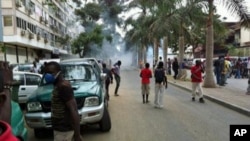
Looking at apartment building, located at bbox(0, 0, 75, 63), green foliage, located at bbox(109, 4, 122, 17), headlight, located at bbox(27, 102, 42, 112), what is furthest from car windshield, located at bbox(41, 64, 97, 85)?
green foliage, located at bbox(109, 4, 122, 17)

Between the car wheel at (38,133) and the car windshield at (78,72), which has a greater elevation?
the car windshield at (78,72)

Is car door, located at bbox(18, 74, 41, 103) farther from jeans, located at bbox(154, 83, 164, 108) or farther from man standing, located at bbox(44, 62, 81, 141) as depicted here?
man standing, located at bbox(44, 62, 81, 141)

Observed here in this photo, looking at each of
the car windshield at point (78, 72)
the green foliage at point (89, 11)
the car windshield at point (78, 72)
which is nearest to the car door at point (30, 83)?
the car windshield at point (78, 72)

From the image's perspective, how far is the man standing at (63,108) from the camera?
5.09 metres

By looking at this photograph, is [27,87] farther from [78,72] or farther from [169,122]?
[169,122]

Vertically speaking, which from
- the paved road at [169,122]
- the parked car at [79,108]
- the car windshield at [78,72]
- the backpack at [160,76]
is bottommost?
the paved road at [169,122]

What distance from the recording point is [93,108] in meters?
8.68

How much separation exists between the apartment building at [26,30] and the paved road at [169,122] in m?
15.5

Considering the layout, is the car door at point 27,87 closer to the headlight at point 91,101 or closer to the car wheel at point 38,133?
the car wheel at point 38,133

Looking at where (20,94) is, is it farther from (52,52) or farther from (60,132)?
(52,52)

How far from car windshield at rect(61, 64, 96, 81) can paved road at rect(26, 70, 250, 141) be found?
1294 mm

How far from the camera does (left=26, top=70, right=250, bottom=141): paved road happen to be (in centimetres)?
877

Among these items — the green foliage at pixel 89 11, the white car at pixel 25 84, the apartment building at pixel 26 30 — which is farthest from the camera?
the green foliage at pixel 89 11

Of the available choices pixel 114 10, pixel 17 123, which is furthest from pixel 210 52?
pixel 114 10
